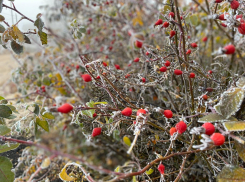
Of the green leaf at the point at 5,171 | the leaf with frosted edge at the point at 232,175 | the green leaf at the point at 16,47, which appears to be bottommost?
the green leaf at the point at 5,171

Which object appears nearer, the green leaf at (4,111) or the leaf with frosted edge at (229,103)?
the leaf with frosted edge at (229,103)

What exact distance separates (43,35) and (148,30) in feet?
3.69

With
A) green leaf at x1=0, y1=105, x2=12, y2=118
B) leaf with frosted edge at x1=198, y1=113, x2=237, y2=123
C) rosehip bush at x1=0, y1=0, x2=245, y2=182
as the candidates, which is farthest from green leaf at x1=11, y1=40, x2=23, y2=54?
leaf with frosted edge at x1=198, y1=113, x2=237, y2=123

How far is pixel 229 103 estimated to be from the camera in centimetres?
38

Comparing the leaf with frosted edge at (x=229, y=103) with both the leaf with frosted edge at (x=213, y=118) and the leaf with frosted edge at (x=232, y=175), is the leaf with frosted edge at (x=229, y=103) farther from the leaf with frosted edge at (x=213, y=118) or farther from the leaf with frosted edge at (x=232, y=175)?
the leaf with frosted edge at (x=232, y=175)

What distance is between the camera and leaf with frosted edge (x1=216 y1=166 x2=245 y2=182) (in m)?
0.41

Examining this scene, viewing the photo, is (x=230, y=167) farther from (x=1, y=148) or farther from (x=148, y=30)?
(x=148, y=30)

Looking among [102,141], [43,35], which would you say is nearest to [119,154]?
[102,141]

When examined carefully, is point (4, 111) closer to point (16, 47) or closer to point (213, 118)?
point (16, 47)

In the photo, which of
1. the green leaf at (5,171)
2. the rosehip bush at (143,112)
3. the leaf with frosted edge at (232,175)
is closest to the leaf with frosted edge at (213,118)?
the rosehip bush at (143,112)

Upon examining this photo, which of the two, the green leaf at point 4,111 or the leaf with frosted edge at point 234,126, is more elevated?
the leaf with frosted edge at point 234,126

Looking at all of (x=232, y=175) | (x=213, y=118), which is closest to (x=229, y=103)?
(x=213, y=118)

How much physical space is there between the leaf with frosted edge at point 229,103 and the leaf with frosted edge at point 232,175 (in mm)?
119

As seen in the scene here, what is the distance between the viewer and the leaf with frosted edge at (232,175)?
1.33 ft
